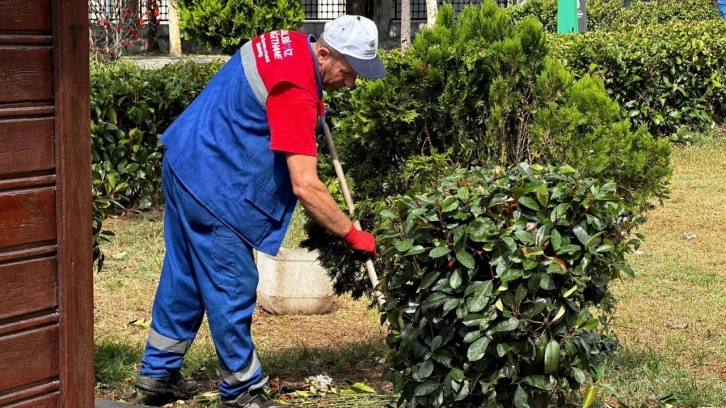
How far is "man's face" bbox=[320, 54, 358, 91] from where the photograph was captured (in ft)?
14.2

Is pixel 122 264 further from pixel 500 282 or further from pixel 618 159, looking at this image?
pixel 500 282

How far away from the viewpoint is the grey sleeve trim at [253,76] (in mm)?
4254

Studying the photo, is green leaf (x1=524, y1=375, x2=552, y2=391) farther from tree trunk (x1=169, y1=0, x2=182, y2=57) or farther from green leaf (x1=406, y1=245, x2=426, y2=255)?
tree trunk (x1=169, y1=0, x2=182, y2=57)

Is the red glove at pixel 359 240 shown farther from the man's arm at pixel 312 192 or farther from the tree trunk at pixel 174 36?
the tree trunk at pixel 174 36

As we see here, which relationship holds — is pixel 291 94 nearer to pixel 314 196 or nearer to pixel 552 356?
pixel 314 196

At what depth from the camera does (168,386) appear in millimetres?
4707

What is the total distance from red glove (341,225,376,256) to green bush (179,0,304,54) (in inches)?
744

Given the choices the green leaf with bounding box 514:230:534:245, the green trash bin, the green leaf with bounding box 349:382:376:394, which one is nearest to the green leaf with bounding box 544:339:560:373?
the green leaf with bounding box 514:230:534:245

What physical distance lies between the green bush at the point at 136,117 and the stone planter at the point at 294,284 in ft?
7.34

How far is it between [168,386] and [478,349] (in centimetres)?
167

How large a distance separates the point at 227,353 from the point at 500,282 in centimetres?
132

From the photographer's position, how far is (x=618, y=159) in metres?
4.89

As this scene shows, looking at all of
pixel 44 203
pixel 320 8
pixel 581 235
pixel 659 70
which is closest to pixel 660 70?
pixel 659 70

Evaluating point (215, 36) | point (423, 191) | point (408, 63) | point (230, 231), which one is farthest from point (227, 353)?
point (215, 36)
